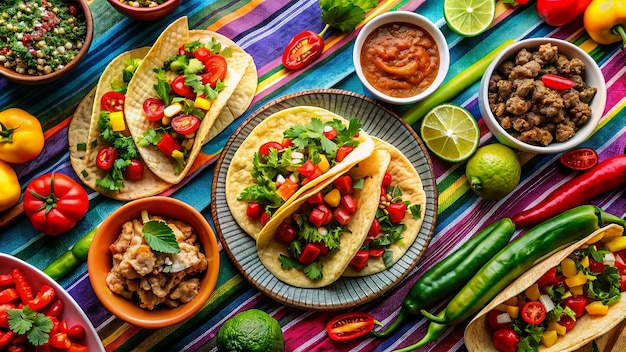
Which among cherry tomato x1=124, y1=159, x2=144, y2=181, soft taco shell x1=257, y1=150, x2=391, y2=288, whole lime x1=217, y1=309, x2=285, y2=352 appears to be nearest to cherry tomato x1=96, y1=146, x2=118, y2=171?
cherry tomato x1=124, y1=159, x2=144, y2=181

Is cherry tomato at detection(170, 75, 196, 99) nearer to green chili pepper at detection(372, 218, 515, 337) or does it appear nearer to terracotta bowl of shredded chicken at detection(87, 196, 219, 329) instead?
terracotta bowl of shredded chicken at detection(87, 196, 219, 329)

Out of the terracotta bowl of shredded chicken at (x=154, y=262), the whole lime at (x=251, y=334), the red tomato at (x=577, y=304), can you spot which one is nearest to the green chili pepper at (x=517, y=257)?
the red tomato at (x=577, y=304)

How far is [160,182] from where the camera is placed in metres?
4.53

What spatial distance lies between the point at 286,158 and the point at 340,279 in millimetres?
994

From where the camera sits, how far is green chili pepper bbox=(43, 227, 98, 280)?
4402 mm

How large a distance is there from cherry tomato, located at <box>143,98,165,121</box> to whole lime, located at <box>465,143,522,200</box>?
92.2 inches

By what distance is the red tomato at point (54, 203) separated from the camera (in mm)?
4312

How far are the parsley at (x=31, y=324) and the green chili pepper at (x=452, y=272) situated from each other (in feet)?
7.48

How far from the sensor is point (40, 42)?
167 inches

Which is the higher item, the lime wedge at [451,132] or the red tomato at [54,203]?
the lime wedge at [451,132]

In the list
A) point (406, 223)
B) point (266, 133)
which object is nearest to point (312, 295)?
point (406, 223)

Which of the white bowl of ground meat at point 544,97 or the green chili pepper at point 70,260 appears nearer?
the white bowl of ground meat at point 544,97

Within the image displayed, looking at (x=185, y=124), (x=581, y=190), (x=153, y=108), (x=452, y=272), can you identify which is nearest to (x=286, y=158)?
(x=185, y=124)

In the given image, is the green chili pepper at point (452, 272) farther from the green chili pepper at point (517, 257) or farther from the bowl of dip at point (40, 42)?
the bowl of dip at point (40, 42)
